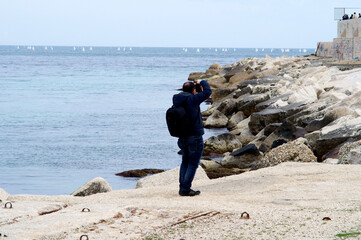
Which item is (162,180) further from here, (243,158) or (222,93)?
(222,93)

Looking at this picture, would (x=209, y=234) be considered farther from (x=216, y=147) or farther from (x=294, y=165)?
(x=216, y=147)

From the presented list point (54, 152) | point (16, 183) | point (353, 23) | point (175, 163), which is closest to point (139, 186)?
point (16, 183)

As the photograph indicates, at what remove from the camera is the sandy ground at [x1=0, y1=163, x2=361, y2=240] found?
5.44m

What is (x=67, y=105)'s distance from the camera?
32.0 meters

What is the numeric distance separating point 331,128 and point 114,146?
834 centimetres

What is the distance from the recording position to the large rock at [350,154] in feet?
29.8

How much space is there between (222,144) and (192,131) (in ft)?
27.5

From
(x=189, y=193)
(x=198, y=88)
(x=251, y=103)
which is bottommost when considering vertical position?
(x=251, y=103)

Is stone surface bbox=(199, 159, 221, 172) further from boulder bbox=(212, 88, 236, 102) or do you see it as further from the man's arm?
boulder bbox=(212, 88, 236, 102)

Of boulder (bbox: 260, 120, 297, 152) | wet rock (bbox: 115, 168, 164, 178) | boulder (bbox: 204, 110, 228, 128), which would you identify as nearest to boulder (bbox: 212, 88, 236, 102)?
boulder (bbox: 204, 110, 228, 128)

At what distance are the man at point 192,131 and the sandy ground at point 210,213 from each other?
255mm

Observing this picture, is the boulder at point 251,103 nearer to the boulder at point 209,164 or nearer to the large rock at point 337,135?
the boulder at point 209,164

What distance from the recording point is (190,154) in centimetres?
735

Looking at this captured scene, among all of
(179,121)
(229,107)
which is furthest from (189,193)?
(229,107)
